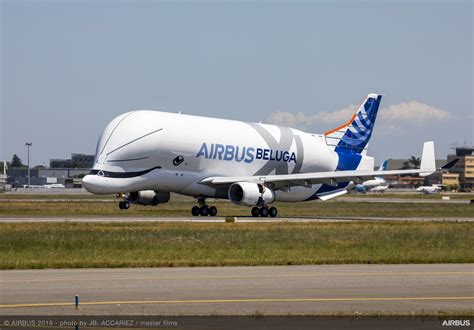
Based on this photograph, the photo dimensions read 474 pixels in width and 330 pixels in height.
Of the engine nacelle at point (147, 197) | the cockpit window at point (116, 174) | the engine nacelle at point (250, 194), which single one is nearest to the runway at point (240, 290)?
the engine nacelle at point (250, 194)

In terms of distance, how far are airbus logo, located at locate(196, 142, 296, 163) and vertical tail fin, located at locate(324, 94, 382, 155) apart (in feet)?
17.7

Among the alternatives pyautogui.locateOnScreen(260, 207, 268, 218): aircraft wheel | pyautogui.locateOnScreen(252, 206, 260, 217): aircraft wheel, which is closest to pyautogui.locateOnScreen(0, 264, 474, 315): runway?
pyautogui.locateOnScreen(260, 207, 268, 218): aircraft wheel

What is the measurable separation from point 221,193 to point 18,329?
4347cm

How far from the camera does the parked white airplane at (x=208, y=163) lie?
54.5 m

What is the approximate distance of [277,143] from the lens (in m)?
61.8

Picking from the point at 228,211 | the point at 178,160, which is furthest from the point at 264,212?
the point at 228,211

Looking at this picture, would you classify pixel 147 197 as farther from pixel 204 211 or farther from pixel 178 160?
pixel 178 160

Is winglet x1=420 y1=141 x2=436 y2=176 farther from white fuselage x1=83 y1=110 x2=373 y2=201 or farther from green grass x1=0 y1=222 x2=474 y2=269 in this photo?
green grass x1=0 y1=222 x2=474 y2=269

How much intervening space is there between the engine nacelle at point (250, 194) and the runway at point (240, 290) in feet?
95.9

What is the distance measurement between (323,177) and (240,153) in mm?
5989

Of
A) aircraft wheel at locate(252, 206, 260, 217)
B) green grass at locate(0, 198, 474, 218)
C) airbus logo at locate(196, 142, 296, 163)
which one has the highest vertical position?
airbus logo at locate(196, 142, 296, 163)

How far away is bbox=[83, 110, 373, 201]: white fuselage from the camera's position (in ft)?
179

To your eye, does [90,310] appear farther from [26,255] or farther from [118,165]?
[118,165]

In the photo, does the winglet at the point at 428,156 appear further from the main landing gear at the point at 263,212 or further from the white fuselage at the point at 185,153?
the main landing gear at the point at 263,212
